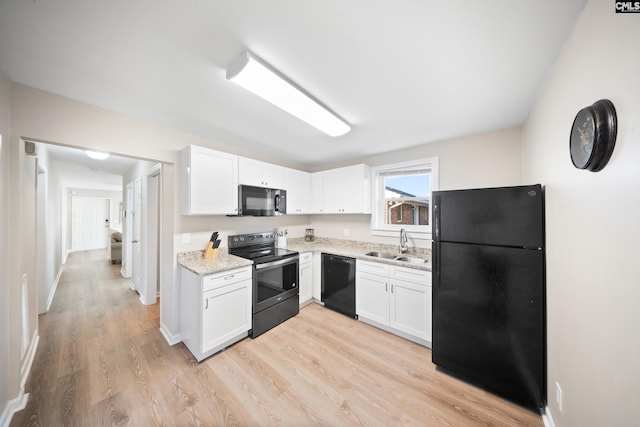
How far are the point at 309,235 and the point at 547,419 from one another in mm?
3276

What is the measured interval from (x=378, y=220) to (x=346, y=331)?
5.43 ft

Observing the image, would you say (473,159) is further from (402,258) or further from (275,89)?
(275,89)

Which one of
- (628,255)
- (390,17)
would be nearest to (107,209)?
(390,17)

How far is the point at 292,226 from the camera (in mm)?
3914

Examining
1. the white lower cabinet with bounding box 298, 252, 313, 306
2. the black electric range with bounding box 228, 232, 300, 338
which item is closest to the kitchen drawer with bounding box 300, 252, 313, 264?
the white lower cabinet with bounding box 298, 252, 313, 306

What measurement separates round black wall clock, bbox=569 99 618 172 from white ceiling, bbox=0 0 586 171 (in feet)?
1.75

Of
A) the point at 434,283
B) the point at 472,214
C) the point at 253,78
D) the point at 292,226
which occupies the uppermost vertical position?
the point at 253,78

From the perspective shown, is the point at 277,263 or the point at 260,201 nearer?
the point at 277,263

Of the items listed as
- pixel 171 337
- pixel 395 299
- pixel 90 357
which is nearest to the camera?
pixel 90 357

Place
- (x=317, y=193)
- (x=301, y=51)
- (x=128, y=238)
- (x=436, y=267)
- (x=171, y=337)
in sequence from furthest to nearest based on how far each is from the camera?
(x=128, y=238) < (x=317, y=193) < (x=171, y=337) < (x=436, y=267) < (x=301, y=51)

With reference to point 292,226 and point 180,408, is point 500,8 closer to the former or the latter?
point 180,408

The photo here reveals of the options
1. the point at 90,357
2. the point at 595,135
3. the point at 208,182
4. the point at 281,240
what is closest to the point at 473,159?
the point at 595,135

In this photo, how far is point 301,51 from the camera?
1.24m

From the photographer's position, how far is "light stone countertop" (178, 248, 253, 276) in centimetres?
206
